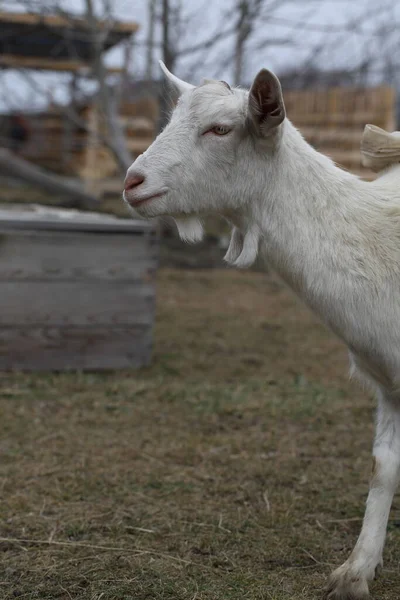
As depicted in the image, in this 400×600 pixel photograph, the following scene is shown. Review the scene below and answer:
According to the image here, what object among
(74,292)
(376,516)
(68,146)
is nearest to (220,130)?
(376,516)

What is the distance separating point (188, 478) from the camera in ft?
14.3

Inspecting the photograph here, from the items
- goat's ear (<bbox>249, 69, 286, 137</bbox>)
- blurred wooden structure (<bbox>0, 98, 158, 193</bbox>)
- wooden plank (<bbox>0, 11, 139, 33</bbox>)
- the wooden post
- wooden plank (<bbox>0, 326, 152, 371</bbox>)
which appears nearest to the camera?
goat's ear (<bbox>249, 69, 286, 137</bbox>)

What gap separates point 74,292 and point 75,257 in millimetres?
258

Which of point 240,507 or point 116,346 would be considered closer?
point 240,507

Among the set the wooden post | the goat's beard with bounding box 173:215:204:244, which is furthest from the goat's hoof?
the wooden post

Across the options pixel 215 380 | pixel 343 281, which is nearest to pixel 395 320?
pixel 343 281

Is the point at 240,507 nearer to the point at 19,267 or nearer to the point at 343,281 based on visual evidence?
the point at 343,281

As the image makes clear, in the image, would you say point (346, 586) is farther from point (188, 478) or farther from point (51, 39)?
point (51, 39)

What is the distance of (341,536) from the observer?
3.71 meters

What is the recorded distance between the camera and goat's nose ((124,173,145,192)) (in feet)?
9.78

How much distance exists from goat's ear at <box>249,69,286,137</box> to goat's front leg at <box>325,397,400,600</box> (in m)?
1.15

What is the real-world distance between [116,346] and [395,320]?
3746 millimetres

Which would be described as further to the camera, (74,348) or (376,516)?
(74,348)

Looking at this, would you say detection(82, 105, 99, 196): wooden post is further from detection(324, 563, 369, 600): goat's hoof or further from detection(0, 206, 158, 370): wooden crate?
detection(324, 563, 369, 600): goat's hoof
